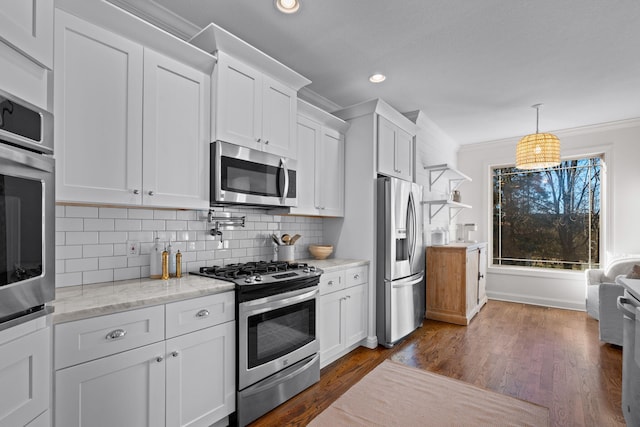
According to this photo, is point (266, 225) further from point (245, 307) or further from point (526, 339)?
point (526, 339)

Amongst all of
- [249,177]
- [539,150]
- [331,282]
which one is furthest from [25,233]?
[539,150]

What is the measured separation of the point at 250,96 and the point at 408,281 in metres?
2.55

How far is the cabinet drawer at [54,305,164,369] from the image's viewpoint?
1348 millimetres

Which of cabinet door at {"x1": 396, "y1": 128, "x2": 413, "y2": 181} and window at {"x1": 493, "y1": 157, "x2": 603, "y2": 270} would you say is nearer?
cabinet door at {"x1": 396, "y1": 128, "x2": 413, "y2": 181}

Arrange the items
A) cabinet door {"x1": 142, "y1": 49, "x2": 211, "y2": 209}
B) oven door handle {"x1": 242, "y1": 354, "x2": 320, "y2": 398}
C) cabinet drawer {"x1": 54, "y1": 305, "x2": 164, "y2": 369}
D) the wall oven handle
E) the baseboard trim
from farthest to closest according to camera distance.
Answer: the baseboard trim → oven door handle {"x1": 242, "y1": 354, "x2": 320, "y2": 398} → cabinet door {"x1": 142, "y1": 49, "x2": 211, "y2": 209} → the wall oven handle → cabinet drawer {"x1": 54, "y1": 305, "x2": 164, "y2": 369}

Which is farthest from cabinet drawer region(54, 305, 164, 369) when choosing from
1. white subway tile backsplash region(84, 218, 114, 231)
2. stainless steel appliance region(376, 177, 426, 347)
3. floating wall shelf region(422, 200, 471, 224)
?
floating wall shelf region(422, 200, 471, 224)

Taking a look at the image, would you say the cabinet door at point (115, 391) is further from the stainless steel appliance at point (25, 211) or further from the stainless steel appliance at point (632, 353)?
the stainless steel appliance at point (632, 353)

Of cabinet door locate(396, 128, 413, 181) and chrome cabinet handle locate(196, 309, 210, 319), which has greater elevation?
cabinet door locate(396, 128, 413, 181)

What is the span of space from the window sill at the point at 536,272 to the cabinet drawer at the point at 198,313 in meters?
5.04

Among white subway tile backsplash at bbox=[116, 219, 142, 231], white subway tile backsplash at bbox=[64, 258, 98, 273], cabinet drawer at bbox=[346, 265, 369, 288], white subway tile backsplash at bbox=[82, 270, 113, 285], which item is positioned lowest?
cabinet drawer at bbox=[346, 265, 369, 288]

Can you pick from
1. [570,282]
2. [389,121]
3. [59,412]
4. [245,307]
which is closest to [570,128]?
[570,282]

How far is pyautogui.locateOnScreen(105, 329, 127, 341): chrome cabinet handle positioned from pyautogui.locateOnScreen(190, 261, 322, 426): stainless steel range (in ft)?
2.10

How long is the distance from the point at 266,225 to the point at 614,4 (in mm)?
3024

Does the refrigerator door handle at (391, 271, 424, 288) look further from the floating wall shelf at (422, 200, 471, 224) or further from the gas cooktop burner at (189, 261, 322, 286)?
the gas cooktop burner at (189, 261, 322, 286)
